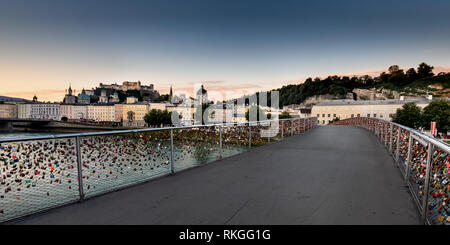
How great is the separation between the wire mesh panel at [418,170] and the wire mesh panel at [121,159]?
3.91 metres

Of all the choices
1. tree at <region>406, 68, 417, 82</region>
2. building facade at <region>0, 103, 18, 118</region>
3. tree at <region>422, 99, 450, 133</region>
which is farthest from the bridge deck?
building facade at <region>0, 103, 18, 118</region>

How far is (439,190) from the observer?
2133mm

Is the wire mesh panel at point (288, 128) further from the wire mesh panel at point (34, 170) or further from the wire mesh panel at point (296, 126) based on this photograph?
the wire mesh panel at point (34, 170)

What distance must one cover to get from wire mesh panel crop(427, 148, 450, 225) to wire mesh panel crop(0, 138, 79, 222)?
161 inches

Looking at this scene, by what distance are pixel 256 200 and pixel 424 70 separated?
6881 inches

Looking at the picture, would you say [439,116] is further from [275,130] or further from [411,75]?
[411,75]

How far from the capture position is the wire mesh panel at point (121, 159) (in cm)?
328

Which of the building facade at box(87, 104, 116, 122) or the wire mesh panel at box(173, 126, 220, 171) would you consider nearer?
the wire mesh panel at box(173, 126, 220, 171)

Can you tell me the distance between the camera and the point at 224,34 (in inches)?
1167

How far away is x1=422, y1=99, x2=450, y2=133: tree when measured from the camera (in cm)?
4838

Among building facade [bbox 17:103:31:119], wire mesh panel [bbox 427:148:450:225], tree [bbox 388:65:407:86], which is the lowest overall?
wire mesh panel [bbox 427:148:450:225]

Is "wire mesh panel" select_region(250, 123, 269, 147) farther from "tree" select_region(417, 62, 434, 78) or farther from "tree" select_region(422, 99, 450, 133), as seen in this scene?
"tree" select_region(417, 62, 434, 78)

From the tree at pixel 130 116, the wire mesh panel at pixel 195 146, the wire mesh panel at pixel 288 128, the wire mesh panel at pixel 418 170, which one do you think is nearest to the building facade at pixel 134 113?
the tree at pixel 130 116

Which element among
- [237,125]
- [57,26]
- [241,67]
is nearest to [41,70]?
[57,26]
